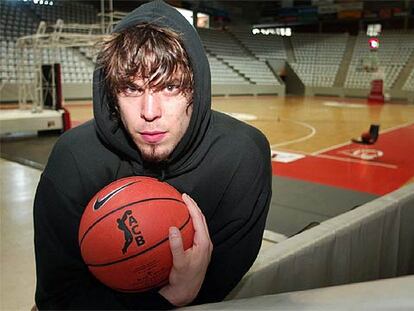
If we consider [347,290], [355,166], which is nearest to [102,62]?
[347,290]

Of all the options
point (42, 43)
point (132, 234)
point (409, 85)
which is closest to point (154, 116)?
point (132, 234)

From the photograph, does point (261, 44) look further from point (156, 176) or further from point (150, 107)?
point (150, 107)

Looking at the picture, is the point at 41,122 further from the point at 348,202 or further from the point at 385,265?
the point at 385,265

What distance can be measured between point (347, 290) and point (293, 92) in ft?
40.1

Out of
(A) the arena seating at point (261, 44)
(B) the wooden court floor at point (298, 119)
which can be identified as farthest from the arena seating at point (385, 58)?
(A) the arena seating at point (261, 44)

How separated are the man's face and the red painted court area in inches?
125

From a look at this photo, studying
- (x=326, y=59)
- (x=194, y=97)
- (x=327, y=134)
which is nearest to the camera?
(x=194, y=97)

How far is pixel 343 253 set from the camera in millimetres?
1634

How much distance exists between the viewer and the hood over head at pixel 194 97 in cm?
99

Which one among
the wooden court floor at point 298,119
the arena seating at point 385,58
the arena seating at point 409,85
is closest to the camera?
the wooden court floor at point 298,119

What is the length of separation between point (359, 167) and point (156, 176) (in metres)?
4.07

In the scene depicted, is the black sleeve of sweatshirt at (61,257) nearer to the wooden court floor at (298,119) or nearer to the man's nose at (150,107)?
the man's nose at (150,107)

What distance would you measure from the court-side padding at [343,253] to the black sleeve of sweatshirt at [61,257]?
0.37 m

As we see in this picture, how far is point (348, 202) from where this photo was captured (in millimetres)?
3344
